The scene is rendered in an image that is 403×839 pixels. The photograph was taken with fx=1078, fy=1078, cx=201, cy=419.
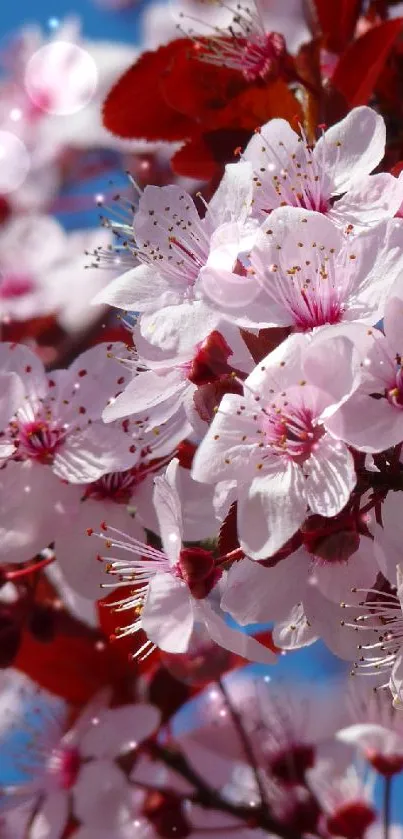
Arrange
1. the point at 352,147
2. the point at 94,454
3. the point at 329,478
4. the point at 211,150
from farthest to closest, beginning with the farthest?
1. the point at 211,150
2. the point at 94,454
3. the point at 352,147
4. the point at 329,478

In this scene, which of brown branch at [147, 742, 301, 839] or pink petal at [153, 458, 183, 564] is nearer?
pink petal at [153, 458, 183, 564]

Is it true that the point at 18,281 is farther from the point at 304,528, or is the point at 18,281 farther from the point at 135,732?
the point at 304,528

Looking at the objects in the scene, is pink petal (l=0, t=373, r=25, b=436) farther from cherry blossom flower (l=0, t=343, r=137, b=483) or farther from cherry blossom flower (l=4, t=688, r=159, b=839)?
cherry blossom flower (l=4, t=688, r=159, b=839)

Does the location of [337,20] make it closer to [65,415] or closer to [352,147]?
[352,147]

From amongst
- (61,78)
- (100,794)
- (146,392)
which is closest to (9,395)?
(146,392)

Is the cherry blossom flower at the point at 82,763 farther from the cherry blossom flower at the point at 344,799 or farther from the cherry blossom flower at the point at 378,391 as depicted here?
the cherry blossom flower at the point at 378,391

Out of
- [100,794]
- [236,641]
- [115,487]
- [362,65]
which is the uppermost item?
[362,65]

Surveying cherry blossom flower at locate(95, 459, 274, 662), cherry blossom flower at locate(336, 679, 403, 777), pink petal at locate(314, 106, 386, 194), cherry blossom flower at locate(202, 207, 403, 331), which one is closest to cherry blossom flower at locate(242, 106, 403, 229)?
pink petal at locate(314, 106, 386, 194)
